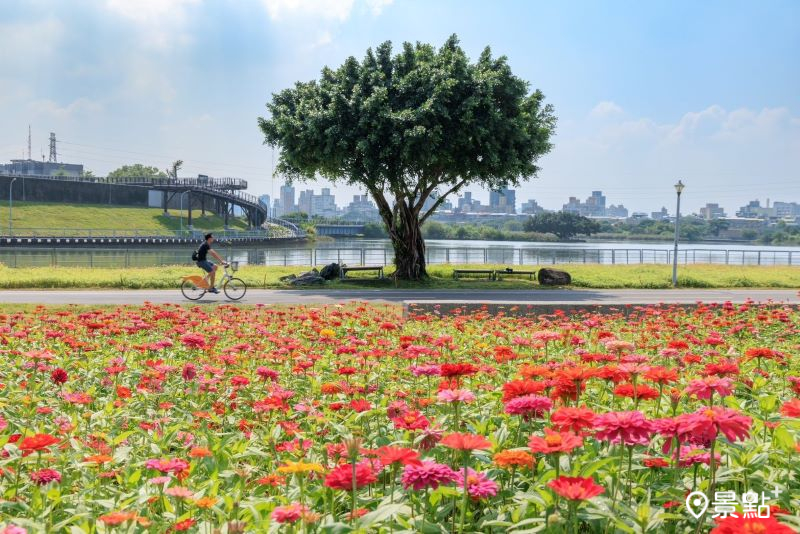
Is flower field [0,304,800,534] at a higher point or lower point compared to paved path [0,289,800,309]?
higher

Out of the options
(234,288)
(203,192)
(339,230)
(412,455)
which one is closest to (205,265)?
(234,288)

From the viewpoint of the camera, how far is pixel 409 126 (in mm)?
23500

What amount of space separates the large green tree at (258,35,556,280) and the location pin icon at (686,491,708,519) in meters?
20.7

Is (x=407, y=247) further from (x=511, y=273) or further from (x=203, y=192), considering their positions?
(x=203, y=192)

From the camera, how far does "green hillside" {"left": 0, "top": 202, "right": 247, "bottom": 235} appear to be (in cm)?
8112

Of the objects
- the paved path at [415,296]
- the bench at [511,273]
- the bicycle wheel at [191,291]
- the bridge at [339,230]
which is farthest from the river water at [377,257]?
the bridge at [339,230]

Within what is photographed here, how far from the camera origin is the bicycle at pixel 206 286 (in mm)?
Result: 18734

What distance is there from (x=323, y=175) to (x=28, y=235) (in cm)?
5945

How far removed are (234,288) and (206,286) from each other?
98 centimetres

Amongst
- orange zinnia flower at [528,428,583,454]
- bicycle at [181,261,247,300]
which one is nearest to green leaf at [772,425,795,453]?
orange zinnia flower at [528,428,583,454]

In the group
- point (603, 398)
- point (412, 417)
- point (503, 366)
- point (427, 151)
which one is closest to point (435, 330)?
point (503, 366)

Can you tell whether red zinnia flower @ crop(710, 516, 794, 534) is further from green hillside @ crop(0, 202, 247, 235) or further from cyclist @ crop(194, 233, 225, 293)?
green hillside @ crop(0, 202, 247, 235)

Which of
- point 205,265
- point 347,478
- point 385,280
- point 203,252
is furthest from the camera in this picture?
point 385,280

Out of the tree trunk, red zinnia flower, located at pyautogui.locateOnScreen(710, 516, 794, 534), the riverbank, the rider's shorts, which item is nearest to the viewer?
red zinnia flower, located at pyautogui.locateOnScreen(710, 516, 794, 534)
